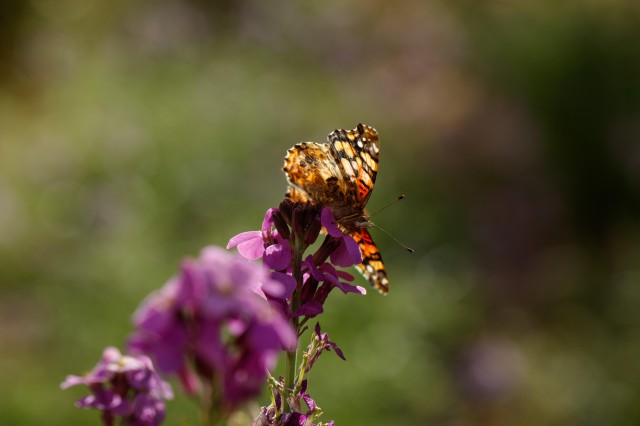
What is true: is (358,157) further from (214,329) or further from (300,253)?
(214,329)

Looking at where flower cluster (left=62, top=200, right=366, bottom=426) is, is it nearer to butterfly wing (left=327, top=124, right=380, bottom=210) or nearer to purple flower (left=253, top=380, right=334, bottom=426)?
purple flower (left=253, top=380, right=334, bottom=426)

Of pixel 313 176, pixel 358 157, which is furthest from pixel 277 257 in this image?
pixel 358 157

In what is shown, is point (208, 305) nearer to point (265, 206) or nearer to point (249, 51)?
point (265, 206)

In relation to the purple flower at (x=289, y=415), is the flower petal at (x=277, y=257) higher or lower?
higher

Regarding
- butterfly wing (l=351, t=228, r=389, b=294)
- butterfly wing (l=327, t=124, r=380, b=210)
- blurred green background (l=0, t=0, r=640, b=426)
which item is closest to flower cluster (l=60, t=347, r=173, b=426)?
butterfly wing (l=351, t=228, r=389, b=294)

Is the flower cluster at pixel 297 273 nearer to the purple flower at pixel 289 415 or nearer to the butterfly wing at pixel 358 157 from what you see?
the purple flower at pixel 289 415

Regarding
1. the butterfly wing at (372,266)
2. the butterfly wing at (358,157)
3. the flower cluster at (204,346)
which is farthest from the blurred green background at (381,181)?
the flower cluster at (204,346)

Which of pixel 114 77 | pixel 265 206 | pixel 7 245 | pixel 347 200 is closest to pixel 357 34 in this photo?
pixel 114 77
